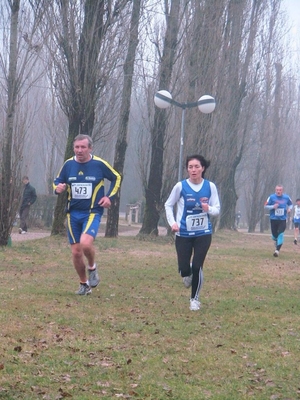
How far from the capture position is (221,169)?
101ft

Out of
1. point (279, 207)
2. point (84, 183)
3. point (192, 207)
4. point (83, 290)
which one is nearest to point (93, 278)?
point (83, 290)

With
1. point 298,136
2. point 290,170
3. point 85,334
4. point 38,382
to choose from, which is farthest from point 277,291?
point 290,170

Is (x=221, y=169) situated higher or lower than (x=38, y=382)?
higher

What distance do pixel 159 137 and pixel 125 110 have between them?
169cm

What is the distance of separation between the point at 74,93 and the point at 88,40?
4.45ft

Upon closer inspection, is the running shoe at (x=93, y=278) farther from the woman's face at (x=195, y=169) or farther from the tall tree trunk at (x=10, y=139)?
the tall tree trunk at (x=10, y=139)

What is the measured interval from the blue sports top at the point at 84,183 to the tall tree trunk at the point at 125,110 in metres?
11.1

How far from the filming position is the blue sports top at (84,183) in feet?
33.0

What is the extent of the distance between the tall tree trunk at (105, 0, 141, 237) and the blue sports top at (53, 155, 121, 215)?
11.1 m

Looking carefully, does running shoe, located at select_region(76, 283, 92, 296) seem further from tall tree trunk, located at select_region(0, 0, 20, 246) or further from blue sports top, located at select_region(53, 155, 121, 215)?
tall tree trunk, located at select_region(0, 0, 20, 246)

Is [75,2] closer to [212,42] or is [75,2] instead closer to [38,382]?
[212,42]

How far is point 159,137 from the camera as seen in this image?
954 inches

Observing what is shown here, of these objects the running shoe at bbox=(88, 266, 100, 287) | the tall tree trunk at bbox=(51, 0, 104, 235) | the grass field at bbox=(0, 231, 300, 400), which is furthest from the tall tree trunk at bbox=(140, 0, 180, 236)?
the running shoe at bbox=(88, 266, 100, 287)

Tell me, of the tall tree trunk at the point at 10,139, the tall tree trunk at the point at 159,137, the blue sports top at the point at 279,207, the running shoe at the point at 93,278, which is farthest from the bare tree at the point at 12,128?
the tall tree trunk at the point at 159,137
